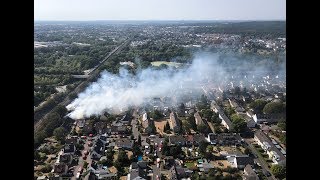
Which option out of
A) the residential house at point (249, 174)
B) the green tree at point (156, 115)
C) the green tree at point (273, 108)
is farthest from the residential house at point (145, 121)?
the green tree at point (273, 108)

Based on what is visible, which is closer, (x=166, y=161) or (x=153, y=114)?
(x=166, y=161)

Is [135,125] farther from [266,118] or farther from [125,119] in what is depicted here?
[266,118]

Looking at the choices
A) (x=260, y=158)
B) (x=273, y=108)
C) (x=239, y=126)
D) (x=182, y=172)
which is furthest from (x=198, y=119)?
(x=182, y=172)

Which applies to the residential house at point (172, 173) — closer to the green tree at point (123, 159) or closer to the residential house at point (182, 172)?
the residential house at point (182, 172)

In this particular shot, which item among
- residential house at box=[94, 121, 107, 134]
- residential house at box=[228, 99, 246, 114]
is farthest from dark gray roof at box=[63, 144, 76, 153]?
residential house at box=[228, 99, 246, 114]
